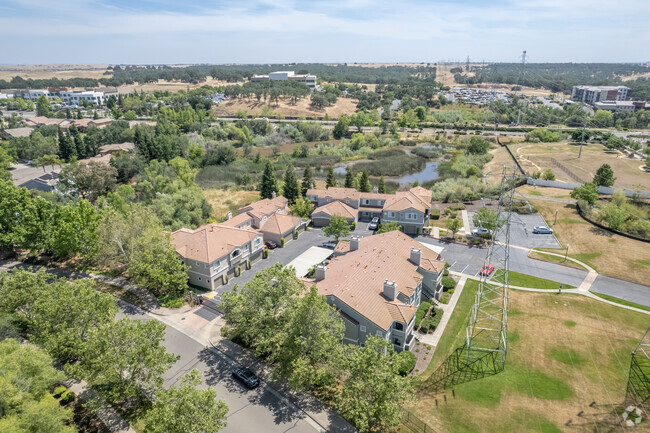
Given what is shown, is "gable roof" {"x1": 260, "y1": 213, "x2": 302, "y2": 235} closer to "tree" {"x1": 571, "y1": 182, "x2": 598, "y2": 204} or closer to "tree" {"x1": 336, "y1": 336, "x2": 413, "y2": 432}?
"tree" {"x1": 336, "y1": 336, "x2": 413, "y2": 432}

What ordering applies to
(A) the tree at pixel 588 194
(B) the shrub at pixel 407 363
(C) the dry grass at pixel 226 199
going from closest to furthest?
(B) the shrub at pixel 407 363 → (A) the tree at pixel 588 194 → (C) the dry grass at pixel 226 199

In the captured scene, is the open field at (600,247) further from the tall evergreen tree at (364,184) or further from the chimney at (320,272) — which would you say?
the chimney at (320,272)

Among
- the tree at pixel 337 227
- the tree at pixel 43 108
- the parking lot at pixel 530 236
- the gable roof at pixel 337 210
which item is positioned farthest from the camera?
the tree at pixel 43 108

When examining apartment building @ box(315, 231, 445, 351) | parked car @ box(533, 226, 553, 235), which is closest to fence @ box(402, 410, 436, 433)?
apartment building @ box(315, 231, 445, 351)

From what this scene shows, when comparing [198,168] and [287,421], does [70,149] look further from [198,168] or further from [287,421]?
[287,421]

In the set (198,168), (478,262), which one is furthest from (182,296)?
(198,168)

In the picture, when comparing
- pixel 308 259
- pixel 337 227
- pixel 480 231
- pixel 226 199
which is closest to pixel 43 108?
pixel 226 199

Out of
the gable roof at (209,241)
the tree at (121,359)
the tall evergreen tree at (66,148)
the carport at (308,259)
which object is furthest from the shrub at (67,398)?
the tall evergreen tree at (66,148)
